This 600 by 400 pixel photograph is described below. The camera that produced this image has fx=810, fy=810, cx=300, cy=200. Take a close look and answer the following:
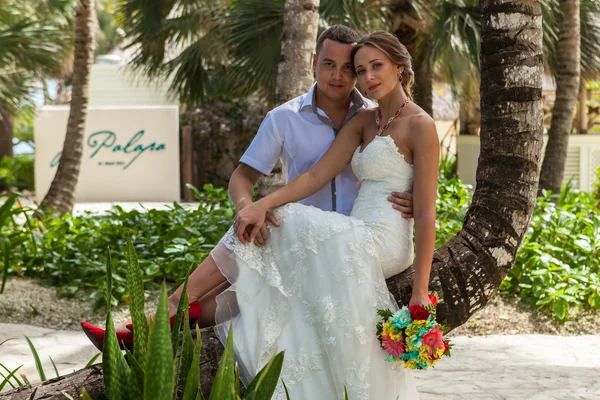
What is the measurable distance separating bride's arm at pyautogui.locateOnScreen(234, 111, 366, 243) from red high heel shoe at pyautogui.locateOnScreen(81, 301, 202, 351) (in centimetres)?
32

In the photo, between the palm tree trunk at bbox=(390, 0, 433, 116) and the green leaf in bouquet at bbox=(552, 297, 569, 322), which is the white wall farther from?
the green leaf in bouquet at bbox=(552, 297, 569, 322)

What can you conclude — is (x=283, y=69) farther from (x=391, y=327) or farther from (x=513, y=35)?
(x=391, y=327)

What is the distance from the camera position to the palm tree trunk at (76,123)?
28.7 ft

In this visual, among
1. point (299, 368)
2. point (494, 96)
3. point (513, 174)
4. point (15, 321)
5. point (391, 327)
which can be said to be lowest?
point (15, 321)

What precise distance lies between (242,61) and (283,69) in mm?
4137

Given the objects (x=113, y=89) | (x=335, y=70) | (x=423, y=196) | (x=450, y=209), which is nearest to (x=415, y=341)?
(x=423, y=196)

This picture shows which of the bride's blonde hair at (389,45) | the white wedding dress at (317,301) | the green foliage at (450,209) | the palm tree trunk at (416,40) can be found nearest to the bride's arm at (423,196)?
the white wedding dress at (317,301)

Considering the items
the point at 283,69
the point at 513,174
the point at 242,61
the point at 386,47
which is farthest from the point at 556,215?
the point at 242,61

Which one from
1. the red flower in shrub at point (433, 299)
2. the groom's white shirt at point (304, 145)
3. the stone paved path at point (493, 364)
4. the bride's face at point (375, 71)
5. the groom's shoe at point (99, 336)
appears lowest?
the stone paved path at point (493, 364)

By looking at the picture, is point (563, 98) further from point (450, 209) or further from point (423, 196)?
point (423, 196)

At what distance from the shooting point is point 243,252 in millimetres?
2939

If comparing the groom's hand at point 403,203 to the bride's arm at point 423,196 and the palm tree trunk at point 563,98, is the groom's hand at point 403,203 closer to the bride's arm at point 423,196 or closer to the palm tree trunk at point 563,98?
the bride's arm at point 423,196

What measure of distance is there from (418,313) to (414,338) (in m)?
0.11

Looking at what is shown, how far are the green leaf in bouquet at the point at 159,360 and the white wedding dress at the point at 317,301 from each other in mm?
742
